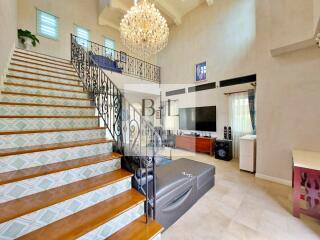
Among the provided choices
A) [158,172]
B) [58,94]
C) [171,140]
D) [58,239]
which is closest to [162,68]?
[171,140]

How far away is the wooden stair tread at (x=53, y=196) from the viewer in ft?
→ 3.50

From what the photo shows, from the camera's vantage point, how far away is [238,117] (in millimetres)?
4750

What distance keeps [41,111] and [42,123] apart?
1.14 ft

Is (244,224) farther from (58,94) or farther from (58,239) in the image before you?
(58,94)

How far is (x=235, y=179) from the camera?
10.7ft

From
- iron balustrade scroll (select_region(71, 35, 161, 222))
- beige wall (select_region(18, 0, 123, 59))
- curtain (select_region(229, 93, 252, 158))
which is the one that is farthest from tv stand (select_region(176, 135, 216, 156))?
beige wall (select_region(18, 0, 123, 59))

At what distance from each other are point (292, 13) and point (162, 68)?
5.52 m

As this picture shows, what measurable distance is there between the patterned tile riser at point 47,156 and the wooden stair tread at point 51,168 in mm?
56

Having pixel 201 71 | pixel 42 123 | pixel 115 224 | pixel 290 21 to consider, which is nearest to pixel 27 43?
pixel 42 123

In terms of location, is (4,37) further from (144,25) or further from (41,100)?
(144,25)

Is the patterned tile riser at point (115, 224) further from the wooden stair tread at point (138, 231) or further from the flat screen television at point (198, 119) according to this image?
the flat screen television at point (198, 119)

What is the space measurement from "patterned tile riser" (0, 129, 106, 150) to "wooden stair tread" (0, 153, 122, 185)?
0.39m

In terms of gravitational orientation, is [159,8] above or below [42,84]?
above

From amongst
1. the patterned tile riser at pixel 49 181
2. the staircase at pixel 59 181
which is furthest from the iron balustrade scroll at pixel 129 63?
the patterned tile riser at pixel 49 181
